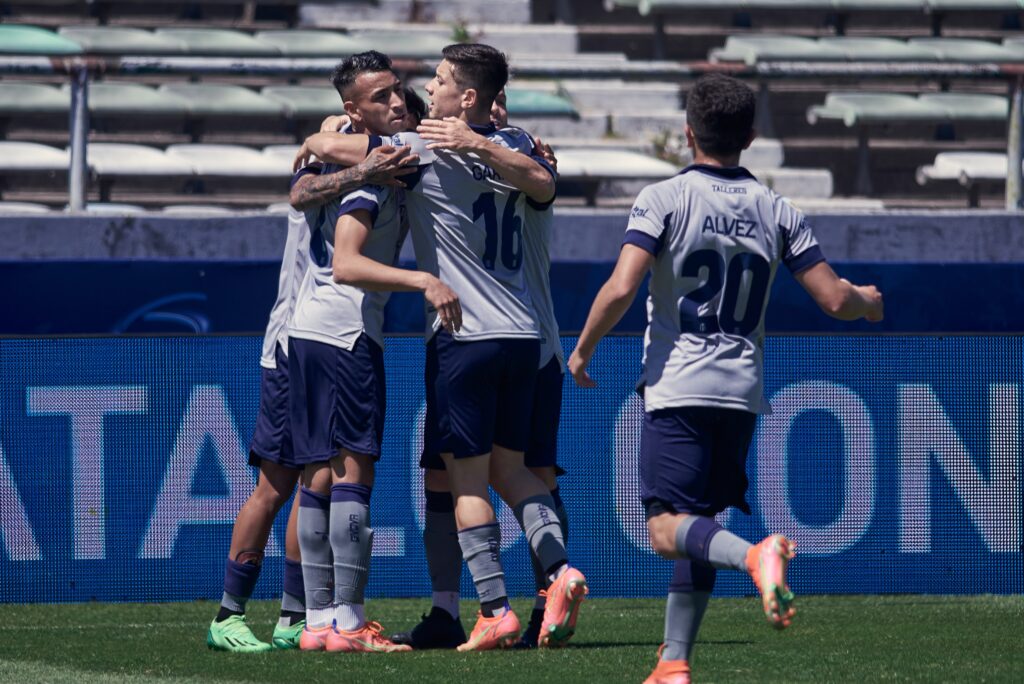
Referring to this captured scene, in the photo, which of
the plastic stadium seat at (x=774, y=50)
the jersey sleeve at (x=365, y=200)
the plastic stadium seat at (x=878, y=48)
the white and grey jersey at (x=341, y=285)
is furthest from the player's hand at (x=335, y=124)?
the plastic stadium seat at (x=878, y=48)

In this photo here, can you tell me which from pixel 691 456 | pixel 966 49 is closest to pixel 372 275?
pixel 691 456

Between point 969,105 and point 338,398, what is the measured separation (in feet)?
31.1

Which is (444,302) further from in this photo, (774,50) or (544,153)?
(774,50)

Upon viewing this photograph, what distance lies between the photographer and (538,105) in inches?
508

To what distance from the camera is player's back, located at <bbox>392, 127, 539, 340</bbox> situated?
16.6 ft

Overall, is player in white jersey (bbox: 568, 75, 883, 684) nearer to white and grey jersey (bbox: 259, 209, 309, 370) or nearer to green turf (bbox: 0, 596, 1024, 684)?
green turf (bbox: 0, 596, 1024, 684)

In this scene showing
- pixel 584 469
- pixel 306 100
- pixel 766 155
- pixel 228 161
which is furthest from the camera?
pixel 766 155

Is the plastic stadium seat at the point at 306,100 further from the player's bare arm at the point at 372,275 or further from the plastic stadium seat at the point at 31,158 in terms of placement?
the player's bare arm at the point at 372,275

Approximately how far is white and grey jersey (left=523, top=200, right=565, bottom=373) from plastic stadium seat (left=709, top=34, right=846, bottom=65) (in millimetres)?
8828

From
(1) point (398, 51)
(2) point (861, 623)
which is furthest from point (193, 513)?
(1) point (398, 51)

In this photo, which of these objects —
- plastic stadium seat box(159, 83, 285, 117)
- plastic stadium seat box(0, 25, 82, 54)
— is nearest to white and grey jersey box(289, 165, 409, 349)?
plastic stadium seat box(159, 83, 285, 117)

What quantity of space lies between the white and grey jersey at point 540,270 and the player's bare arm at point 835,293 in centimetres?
116

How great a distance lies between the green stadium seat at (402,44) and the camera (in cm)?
1376

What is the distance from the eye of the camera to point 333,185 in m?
5.22
